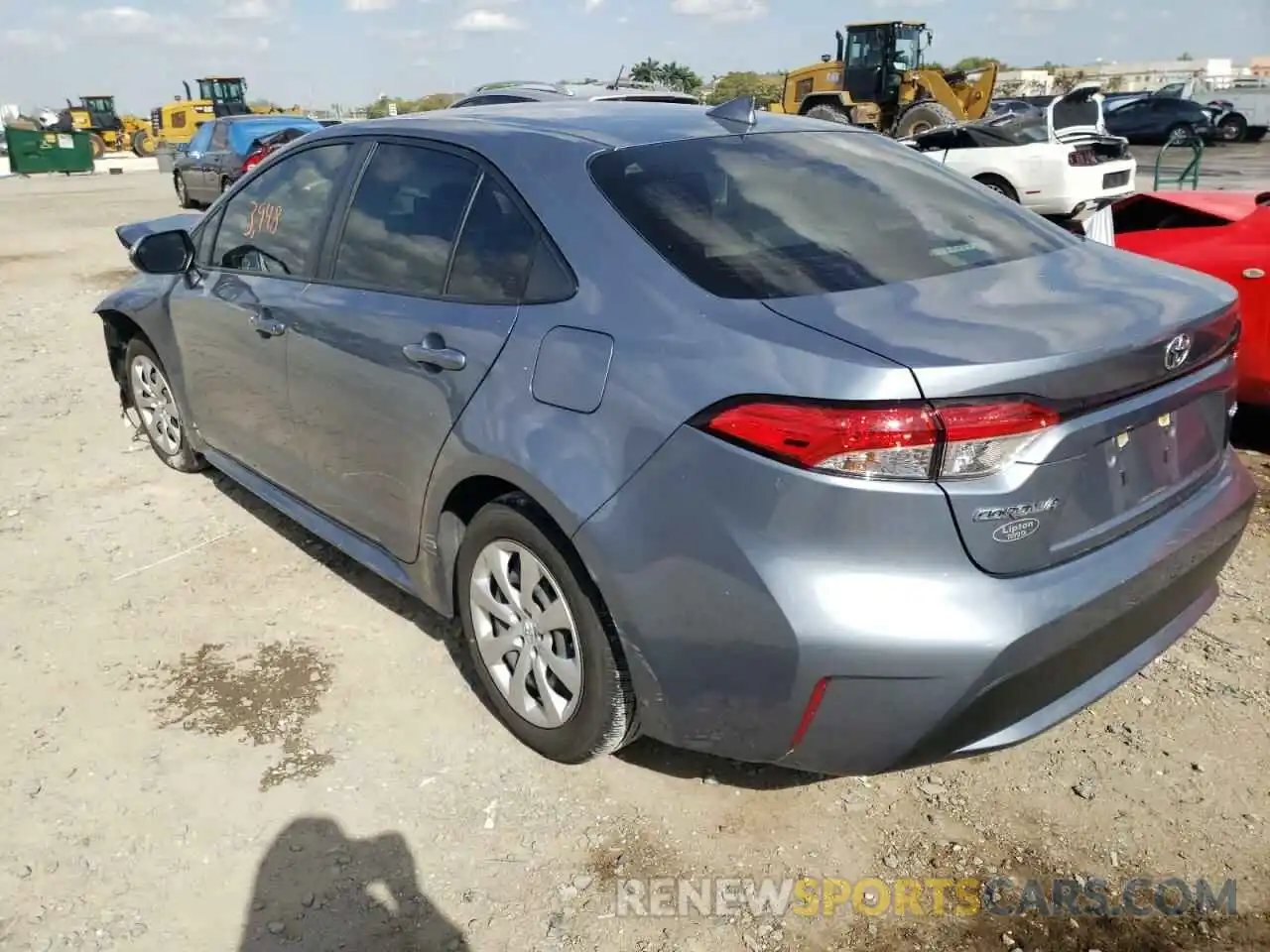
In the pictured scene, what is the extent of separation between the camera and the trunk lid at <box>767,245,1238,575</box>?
2006 mm

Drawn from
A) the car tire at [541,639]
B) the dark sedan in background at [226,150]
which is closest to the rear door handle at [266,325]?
the car tire at [541,639]

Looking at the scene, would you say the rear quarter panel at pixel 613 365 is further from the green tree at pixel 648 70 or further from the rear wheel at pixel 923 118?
the green tree at pixel 648 70

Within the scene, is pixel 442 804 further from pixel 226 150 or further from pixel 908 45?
pixel 908 45

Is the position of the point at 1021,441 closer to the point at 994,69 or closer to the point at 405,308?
the point at 405,308

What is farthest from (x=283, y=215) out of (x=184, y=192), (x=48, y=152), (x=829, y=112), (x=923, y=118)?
(x=48, y=152)

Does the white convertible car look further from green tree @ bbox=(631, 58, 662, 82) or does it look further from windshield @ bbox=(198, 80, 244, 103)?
green tree @ bbox=(631, 58, 662, 82)

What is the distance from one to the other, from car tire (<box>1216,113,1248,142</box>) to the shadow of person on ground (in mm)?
35825

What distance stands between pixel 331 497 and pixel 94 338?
19.0ft

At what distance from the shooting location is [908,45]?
2080 centimetres

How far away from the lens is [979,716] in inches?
83.3

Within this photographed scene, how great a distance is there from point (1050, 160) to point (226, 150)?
1177cm

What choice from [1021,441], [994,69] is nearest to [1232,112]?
[994,69]

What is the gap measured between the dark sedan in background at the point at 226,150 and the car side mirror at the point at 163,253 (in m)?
11.8

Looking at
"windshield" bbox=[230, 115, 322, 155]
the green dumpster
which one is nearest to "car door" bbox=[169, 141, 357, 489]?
"windshield" bbox=[230, 115, 322, 155]
